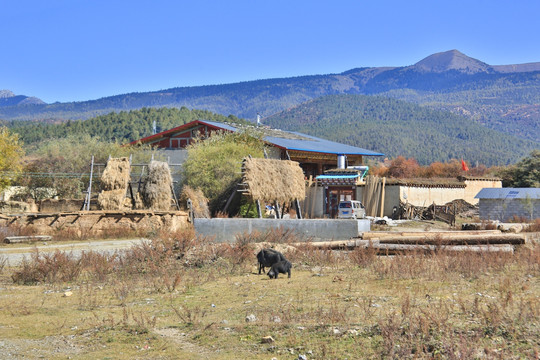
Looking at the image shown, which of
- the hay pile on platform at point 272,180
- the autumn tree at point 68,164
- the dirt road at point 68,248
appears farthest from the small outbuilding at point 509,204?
the dirt road at point 68,248

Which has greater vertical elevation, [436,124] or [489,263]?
[436,124]

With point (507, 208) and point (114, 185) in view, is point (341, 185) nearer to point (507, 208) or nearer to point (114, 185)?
point (507, 208)

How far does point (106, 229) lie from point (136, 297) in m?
13.8

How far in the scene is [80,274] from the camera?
14.4m

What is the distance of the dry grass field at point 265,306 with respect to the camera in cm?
756

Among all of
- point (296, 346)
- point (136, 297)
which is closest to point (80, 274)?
point (136, 297)

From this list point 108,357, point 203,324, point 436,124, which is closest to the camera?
point 108,357

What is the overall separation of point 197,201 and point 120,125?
265 ft

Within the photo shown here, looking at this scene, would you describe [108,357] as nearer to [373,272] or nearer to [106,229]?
[373,272]

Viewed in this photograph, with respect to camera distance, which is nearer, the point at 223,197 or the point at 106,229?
the point at 106,229

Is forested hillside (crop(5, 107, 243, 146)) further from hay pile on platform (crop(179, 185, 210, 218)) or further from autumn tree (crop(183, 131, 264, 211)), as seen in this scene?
hay pile on platform (crop(179, 185, 210, 218))

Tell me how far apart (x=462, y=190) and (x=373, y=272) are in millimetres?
33812

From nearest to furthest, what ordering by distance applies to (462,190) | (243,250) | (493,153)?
(243,250), (462,190), (493,153)

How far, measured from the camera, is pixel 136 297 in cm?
1159
